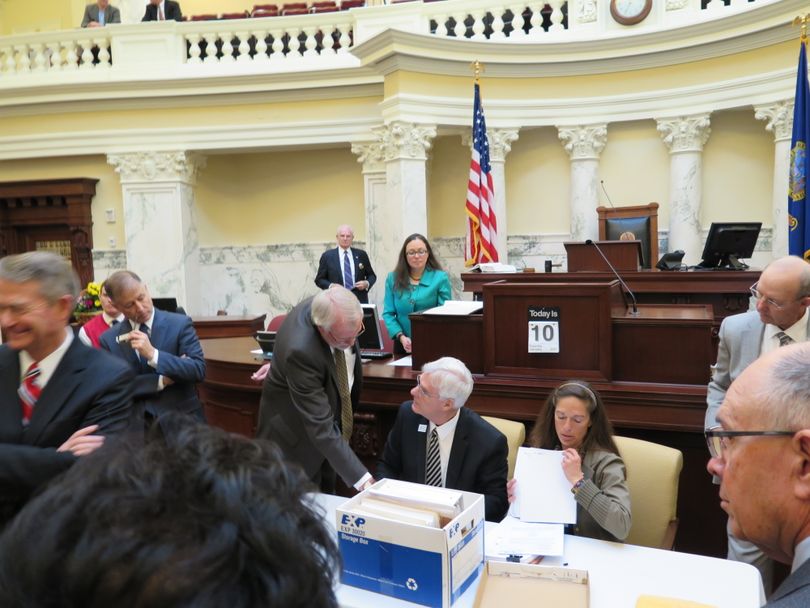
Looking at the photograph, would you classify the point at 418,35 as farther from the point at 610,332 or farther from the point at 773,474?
the point at 773,474

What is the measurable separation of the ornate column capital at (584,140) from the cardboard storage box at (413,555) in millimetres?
7611

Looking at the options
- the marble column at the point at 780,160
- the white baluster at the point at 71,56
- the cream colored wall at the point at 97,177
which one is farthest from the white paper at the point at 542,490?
the white baluster at the point at 71,56

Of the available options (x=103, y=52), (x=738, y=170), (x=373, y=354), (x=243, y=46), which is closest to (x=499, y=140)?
(x=738, y=170)

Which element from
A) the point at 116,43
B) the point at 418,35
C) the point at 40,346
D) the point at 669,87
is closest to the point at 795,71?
the point at 669,87

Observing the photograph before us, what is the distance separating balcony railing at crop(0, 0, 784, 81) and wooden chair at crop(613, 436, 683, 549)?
6792mm

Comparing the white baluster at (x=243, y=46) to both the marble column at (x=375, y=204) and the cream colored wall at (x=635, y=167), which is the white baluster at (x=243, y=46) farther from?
the cream colored wall at (x=635, y=167)

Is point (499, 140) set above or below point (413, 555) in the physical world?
above

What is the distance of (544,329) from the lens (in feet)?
9.97

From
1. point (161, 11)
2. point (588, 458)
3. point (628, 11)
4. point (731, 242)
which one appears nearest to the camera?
point (588, 458)

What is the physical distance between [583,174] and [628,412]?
6298mm

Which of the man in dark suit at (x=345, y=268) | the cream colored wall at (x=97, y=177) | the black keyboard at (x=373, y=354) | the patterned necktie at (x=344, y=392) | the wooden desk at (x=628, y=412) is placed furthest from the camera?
the cream colored wall at (x=97, y=177)

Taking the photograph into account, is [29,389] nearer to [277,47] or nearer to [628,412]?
[628,412]

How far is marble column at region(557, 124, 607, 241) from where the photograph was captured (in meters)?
8.41

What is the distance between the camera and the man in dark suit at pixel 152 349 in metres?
2.64
